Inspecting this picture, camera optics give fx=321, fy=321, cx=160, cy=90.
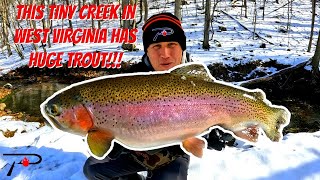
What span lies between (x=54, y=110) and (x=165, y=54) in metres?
0.77

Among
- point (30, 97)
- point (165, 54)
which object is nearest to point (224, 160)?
point (165, 54)

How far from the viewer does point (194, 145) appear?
4.98ft

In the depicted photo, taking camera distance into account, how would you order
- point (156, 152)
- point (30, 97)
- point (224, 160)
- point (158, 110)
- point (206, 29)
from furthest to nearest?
point (206, 29)
point (30, 97)
point (224, 160)
point (156, 152)
point (158, 110)

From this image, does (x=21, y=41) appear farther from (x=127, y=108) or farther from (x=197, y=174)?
(x=127, y=108)

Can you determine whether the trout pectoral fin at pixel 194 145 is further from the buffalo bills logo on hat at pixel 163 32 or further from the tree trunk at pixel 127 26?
the tree trunk at pixel 127 26

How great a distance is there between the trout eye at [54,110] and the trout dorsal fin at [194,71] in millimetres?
546

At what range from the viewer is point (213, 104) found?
152 cm

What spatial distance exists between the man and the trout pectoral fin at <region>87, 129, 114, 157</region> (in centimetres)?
61

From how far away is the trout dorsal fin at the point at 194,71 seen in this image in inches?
60.2

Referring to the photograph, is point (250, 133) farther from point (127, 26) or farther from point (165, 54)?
point (127, 26)

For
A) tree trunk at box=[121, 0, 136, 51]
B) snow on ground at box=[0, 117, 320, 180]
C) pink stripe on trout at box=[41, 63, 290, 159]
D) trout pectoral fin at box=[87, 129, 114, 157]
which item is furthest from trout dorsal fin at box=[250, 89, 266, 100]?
tree trunk at box=[121, 0, 136, 51]

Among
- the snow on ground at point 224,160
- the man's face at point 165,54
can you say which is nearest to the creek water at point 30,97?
the snow on ground at point 224,160

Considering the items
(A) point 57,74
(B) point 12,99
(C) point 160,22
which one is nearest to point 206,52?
(A) point 57,74

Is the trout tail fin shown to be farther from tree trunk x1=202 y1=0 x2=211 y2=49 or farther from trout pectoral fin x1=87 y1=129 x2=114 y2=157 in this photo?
tree trunk x1=202 y1=0 x2=211 y2=49
